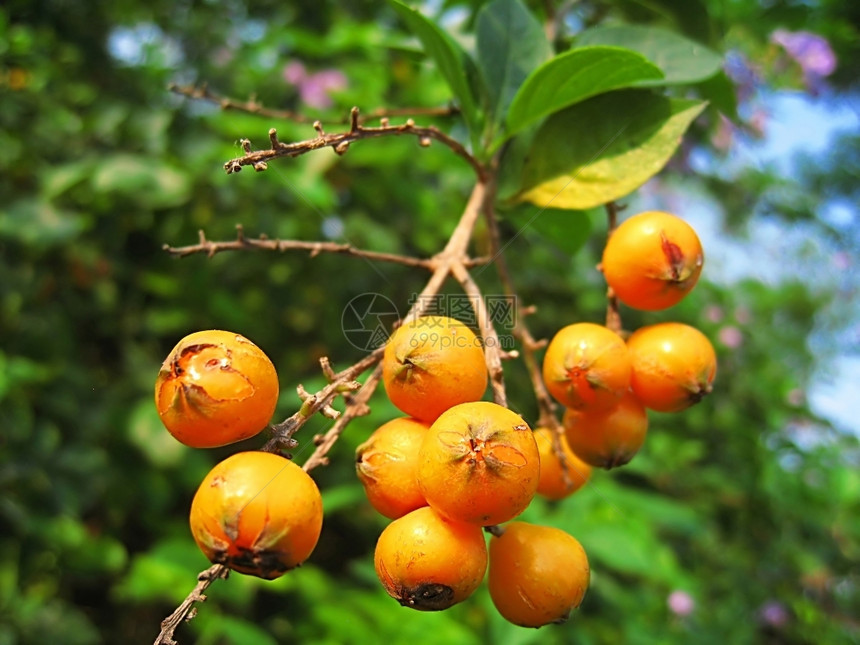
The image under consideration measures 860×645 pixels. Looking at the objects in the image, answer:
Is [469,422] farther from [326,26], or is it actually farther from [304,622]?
[326,26]

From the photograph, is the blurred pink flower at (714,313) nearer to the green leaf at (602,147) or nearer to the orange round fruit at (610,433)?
the green leaf at (602,147)

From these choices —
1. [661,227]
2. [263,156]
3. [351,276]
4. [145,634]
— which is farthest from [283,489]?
[145,634]

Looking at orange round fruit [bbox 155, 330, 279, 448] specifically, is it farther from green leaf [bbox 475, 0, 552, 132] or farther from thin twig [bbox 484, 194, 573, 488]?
green leaf [bbox 475, 0, 552, 132]

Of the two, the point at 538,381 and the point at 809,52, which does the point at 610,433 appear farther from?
the point at 809,52

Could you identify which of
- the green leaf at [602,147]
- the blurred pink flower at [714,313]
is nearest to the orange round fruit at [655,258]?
the green leaf at [602,147]

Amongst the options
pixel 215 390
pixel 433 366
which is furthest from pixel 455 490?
pixel 215 390

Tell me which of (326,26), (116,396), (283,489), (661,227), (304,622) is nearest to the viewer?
(283,489)
